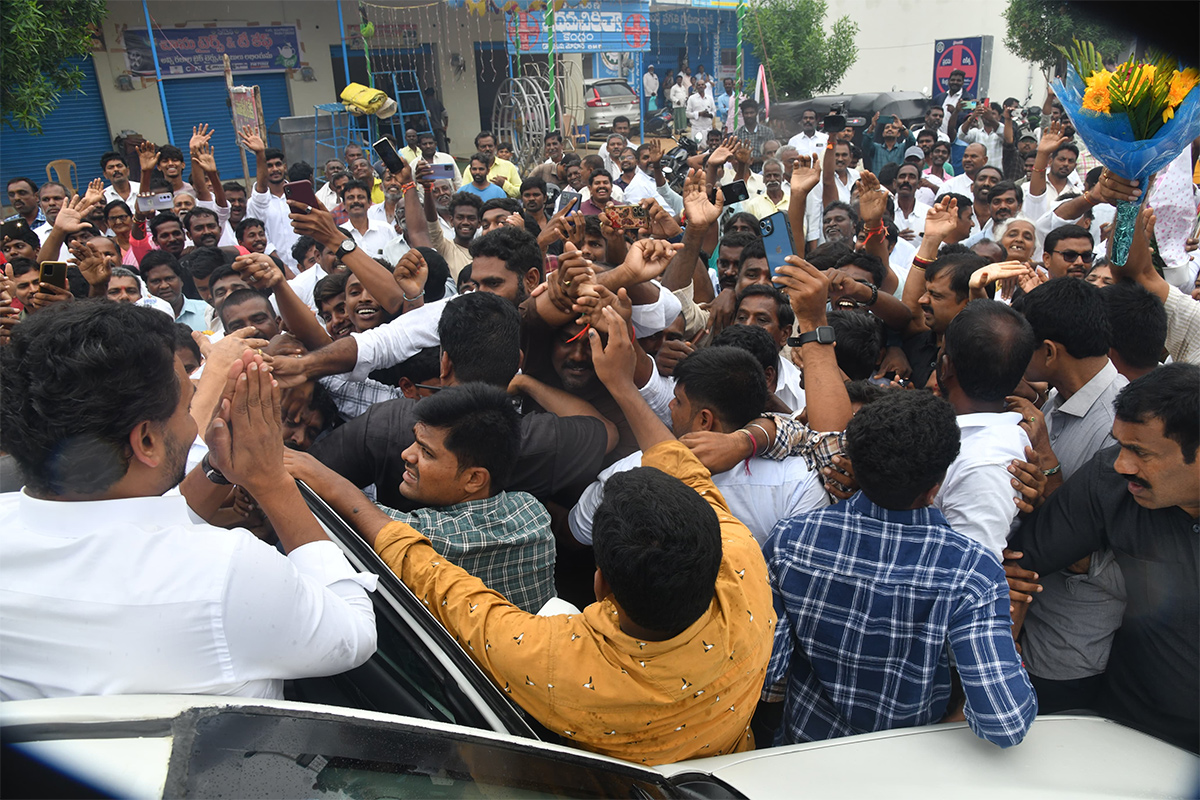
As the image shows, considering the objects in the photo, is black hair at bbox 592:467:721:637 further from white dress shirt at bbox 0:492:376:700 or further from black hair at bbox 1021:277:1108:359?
black hair at bbox 1021:277:1108:359

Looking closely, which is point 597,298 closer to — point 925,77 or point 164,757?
point 164,757

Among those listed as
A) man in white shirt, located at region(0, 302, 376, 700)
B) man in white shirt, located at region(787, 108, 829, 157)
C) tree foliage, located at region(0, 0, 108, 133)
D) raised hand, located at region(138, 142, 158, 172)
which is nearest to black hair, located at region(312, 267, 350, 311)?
man in white shirt, located at region(0, 302, 376, 700)

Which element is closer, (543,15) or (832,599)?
(832,599)

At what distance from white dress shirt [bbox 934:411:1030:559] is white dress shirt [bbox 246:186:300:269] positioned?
22.7 ft

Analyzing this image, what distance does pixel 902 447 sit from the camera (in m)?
1.99

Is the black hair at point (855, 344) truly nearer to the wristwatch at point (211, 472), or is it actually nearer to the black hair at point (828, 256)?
the black hair at point (828, 256)

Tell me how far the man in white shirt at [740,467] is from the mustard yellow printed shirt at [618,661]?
1.91 ft

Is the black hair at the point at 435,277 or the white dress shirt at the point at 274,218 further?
the white dress shirt at the point at 274,218

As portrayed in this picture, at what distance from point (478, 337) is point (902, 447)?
142 centimetres

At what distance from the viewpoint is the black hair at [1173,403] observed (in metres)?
2.01

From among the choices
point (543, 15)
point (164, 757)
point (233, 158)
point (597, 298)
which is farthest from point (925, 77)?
point (164, 757)

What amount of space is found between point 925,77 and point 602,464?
99.7 ft

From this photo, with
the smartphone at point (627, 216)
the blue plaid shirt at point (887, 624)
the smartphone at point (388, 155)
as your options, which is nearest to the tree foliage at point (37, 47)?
the smartphone at point (388, 155)

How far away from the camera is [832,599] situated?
2.08 meters
